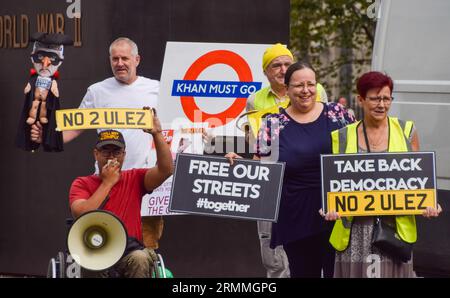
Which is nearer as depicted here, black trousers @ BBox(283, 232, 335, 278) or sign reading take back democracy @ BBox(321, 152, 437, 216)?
sign reading take back democracy @ BBox(321, 152, 437, 216)

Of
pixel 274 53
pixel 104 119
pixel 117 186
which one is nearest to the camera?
pixel 117 186

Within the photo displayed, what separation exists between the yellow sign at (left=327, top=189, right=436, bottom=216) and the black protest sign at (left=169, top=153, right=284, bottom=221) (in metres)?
0.50

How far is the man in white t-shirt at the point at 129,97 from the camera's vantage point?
995 centimetres

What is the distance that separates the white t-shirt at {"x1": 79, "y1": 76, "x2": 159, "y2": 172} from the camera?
33.2 ft

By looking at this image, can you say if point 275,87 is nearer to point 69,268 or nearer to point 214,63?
point 214,63

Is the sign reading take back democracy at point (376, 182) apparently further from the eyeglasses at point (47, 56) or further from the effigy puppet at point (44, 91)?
the eyeglasses at point (47, 56)

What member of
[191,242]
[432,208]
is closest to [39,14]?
[191,242]

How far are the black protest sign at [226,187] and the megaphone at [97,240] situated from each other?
0.50 m

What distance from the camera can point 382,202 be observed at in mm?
8234

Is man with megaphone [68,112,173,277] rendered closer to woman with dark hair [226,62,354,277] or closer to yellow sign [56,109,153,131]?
yellow sign [56,109,153,131]

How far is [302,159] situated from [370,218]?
62 centimetres

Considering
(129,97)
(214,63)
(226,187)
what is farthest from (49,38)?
(226,187)

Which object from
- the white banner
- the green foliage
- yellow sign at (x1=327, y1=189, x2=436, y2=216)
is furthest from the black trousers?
the green foliage

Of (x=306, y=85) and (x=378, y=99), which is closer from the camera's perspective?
(x=378, y=99)
